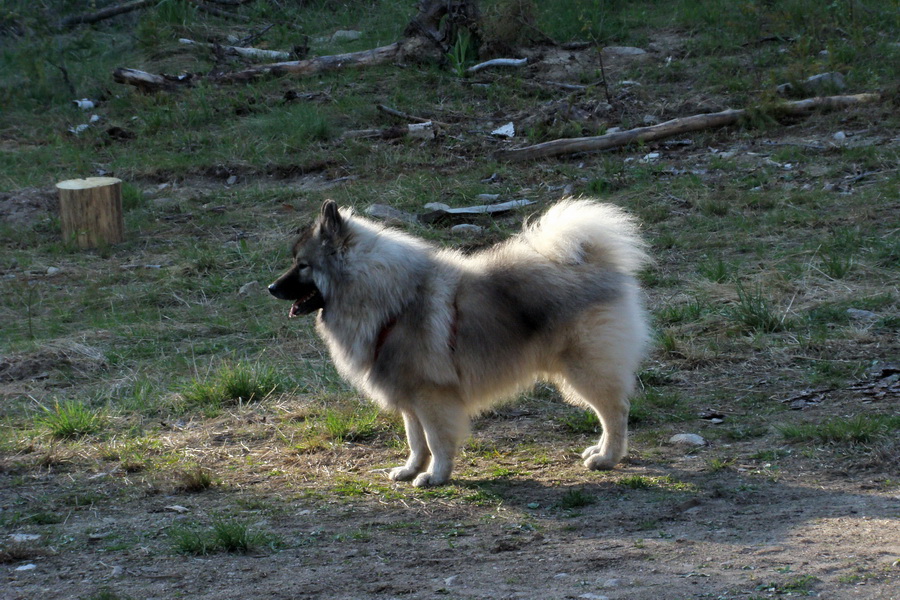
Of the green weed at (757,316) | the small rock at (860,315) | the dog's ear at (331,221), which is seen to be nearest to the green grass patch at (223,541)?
the dog's ear at (331,221)

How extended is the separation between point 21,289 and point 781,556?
709 cm

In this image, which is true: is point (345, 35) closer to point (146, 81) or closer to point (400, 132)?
point (146, 81)

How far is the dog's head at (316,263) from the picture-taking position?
4637 mm

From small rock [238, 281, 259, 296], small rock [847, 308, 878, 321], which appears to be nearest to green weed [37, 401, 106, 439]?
small rock [238, 281, 259, 296]

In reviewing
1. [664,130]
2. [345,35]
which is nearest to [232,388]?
[664,130]

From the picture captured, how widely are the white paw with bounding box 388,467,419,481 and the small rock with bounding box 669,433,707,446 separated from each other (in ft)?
4.62

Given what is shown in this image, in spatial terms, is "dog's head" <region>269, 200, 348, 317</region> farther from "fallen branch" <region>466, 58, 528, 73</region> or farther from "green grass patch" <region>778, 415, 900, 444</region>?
"fallen branch" <region>466, 58, 528, 73</region>

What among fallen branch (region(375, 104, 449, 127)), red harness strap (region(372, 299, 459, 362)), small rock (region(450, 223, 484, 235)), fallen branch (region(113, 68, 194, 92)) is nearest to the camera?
red harness strap (region(372, 299, 459, 362))

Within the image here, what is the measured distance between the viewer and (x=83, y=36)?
15648 mm

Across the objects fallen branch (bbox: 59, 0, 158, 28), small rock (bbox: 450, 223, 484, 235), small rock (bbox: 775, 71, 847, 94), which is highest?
fallen branch (bbox: 59, 0, 158, 28)

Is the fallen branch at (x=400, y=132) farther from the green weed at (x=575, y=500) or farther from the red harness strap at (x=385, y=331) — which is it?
the green weed at (x=575, y=500)

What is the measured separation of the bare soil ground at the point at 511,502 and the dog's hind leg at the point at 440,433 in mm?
110

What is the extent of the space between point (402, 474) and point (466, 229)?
4180 mm

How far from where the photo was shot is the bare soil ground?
3.27 metres
